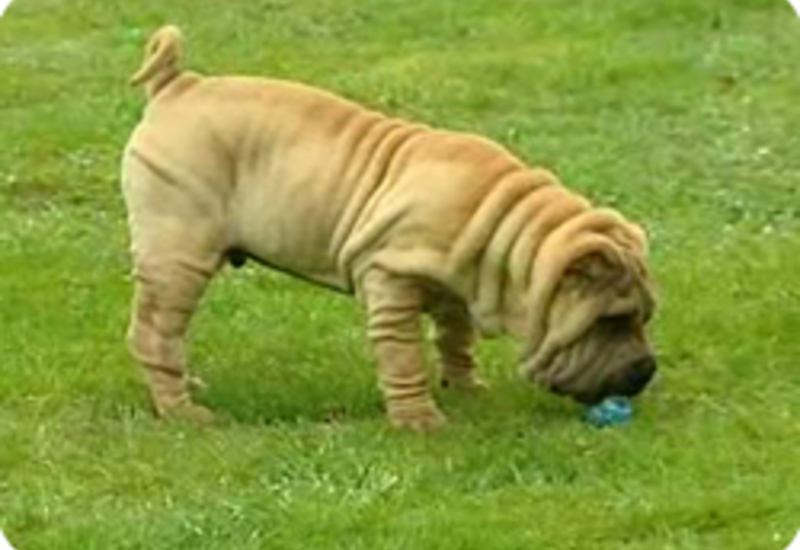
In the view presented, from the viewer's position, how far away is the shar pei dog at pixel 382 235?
6.55 metres

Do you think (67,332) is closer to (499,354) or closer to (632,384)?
(499,354)

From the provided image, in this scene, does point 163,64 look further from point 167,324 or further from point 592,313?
point 592,313

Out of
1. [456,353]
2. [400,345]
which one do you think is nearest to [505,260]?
[400,345]

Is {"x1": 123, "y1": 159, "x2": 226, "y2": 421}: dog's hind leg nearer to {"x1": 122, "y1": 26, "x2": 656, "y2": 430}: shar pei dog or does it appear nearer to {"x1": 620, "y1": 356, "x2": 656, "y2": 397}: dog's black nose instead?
{"x1": 122, "y1": 26, "x2": 656, "y2": 430}: shar pei dog

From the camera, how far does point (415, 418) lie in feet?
22.0

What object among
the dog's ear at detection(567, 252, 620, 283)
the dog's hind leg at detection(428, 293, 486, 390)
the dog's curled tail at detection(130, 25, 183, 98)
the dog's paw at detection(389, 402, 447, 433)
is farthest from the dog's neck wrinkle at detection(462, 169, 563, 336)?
the dog's curled tail at detection(130, 25, 183, 98)

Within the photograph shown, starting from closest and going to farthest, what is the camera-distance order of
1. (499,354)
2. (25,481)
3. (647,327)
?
1. (25,481)
2. (647,327)
3. (499,354)

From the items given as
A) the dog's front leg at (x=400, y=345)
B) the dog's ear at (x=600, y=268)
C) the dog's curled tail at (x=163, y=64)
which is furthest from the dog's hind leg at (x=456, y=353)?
the dog's curled tail at (x=163, y=64)

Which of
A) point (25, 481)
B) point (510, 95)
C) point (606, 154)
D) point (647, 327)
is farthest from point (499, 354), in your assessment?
point (510, 95)

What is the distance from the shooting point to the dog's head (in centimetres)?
647

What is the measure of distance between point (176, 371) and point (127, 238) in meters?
2.37

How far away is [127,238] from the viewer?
9.28m

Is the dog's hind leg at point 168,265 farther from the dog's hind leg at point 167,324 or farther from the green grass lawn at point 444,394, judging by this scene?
the green grass lawn at point 444,394

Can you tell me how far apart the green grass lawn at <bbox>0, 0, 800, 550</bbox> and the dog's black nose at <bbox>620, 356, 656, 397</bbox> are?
0.10 m
